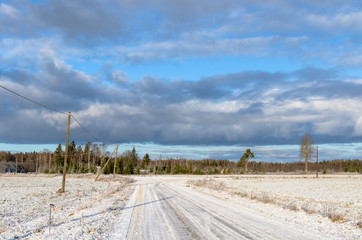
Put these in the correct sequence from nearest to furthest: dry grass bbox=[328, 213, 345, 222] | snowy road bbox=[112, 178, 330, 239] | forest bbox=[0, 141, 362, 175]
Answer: snowy road bbox=[112, 178, 330, 239] → dry grass bbox=[328, 213, 345, 222] → forest bbox=[0, 141, 362, 175]

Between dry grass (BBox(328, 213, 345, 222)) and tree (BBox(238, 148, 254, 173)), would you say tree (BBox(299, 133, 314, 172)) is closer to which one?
tree (BBox(238, 148, 254, 173))

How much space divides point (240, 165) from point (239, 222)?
12678 cm

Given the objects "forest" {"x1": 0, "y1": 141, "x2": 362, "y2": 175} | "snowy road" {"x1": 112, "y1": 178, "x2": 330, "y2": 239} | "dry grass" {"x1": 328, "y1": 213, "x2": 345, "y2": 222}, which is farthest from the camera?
"forest" {"x1": 0, "y1": 141, "x2": 362, "y2": 175}

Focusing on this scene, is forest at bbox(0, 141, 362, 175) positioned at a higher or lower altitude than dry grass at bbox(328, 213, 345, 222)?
lower

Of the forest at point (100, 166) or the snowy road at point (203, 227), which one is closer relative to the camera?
the snowy road at point (203, 227)

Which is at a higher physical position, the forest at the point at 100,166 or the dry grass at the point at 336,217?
the dry grass at the point at 336,217

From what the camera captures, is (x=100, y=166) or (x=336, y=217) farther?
(x=100, y=166)

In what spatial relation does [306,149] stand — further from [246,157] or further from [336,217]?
[336,217]

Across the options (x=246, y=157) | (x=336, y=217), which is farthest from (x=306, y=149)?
(x=336, y=217)

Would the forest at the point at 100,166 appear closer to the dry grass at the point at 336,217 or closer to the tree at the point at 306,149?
the tree at the point at 306,149

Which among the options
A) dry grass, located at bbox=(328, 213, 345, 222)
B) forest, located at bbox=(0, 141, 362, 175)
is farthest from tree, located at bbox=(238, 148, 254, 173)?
dry grass, located at bbox=(328, 213, 345, 222)

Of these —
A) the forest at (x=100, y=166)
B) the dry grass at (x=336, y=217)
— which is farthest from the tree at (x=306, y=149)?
the dry grass at (x=336, y=217)

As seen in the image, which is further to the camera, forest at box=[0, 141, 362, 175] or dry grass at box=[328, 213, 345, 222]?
forest at box=[0, 141, 362, 175]

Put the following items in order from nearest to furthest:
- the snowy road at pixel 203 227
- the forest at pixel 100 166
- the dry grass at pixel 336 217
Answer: the snowy road at pixel 203 227, the dry grass at pixel 336 217, the forest at pixel 100 166
